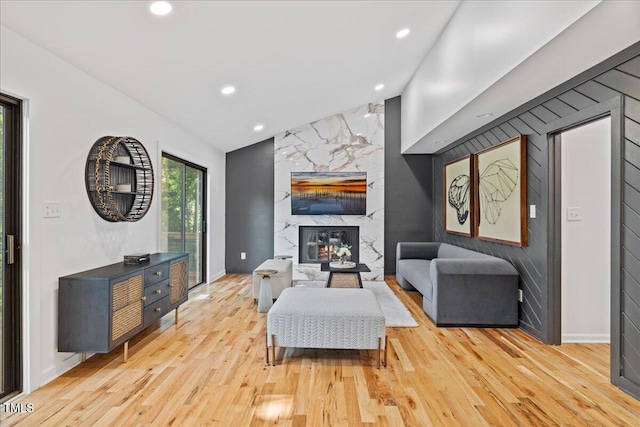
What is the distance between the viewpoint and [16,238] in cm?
239

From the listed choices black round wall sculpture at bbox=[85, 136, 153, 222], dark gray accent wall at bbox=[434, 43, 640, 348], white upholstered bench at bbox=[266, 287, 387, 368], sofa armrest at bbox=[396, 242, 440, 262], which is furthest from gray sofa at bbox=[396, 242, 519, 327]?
black round wall sculpture at bbox=[85, 136, 153, 222]

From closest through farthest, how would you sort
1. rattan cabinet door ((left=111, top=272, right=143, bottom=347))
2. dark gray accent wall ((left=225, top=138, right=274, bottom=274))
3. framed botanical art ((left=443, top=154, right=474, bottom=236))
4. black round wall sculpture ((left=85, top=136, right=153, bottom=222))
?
rattan cabinet door ((left=111, top=272, right=143, bottom=347))
black round wall sculpture ((left=85, top=136, right=153, bottom=222))
framed botanical art ((left=443, top=154, right=474, bottom=236))
dark gray accent wall ((left=225, top=138, right=274, bottom=274))

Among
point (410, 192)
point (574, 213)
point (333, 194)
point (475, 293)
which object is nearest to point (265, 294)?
point (475, 293)

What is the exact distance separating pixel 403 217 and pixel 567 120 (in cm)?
378

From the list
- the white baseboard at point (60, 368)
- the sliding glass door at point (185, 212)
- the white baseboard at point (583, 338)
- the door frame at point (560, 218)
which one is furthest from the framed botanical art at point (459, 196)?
the white baseboard at point (60, 368)

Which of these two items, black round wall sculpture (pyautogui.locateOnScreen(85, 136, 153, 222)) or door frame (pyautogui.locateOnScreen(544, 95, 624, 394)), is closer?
door frame (pyautogui.locateOnScreen(544, 95, 624, 394))

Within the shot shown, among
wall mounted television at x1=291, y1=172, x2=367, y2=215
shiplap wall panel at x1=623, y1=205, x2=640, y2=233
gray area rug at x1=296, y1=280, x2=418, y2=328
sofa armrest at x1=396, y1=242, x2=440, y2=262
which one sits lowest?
gray area rug at x1=296, y1=280, x2=418, y2=328

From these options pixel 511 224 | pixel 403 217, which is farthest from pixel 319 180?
pixel 511 224

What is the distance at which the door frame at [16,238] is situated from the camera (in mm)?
2363

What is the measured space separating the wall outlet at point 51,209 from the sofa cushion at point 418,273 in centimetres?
348

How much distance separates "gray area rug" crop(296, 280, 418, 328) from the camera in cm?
A: 391

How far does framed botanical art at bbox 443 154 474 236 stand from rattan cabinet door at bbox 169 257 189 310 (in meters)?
3.60

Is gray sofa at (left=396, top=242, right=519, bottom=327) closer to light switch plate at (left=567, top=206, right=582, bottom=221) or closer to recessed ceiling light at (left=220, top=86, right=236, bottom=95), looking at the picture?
light switch plate at (left=567, top=206, right=582, bottom=221)

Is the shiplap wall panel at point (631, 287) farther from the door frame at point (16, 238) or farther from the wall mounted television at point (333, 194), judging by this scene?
the wall mounted television at point (333, 194)
